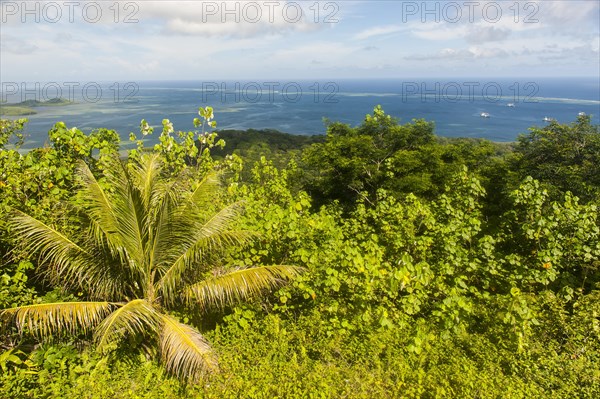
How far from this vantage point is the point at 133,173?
6.02 meters

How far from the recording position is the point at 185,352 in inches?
194

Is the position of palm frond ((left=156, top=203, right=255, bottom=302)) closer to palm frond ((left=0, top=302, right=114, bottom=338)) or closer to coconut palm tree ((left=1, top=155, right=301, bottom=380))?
coconut palm tree ((left=1, top=155, right=301, bottom=380))

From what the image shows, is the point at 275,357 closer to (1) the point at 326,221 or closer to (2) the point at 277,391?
(2) the point at 277,391

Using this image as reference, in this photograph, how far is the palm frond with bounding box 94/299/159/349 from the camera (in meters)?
4.68

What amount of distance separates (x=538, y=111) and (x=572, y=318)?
159861mm

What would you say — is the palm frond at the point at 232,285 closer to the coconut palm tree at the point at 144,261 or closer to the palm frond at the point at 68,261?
the coconut palm tree at the point at 144,261

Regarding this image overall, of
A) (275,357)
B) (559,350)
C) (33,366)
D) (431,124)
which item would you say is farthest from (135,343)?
(431,124)

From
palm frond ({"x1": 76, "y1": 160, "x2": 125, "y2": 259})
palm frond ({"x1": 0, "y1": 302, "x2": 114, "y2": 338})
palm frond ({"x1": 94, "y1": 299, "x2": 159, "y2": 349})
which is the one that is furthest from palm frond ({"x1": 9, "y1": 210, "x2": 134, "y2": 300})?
palm frond ({"x1": 94, "y1": 299, "x2": 159, "y2": 349})

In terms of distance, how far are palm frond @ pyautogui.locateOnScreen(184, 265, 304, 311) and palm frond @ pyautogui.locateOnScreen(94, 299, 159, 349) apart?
2.18 ft

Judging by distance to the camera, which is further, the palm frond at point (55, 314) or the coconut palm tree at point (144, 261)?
the coconut palm tree at point (144, 261)

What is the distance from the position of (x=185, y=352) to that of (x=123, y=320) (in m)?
0.90

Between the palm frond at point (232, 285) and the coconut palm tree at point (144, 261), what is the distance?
0.05ft

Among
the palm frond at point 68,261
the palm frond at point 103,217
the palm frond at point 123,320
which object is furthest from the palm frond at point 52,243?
the palm frond at point 123,320

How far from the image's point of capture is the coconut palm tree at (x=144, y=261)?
5203 millimetres
